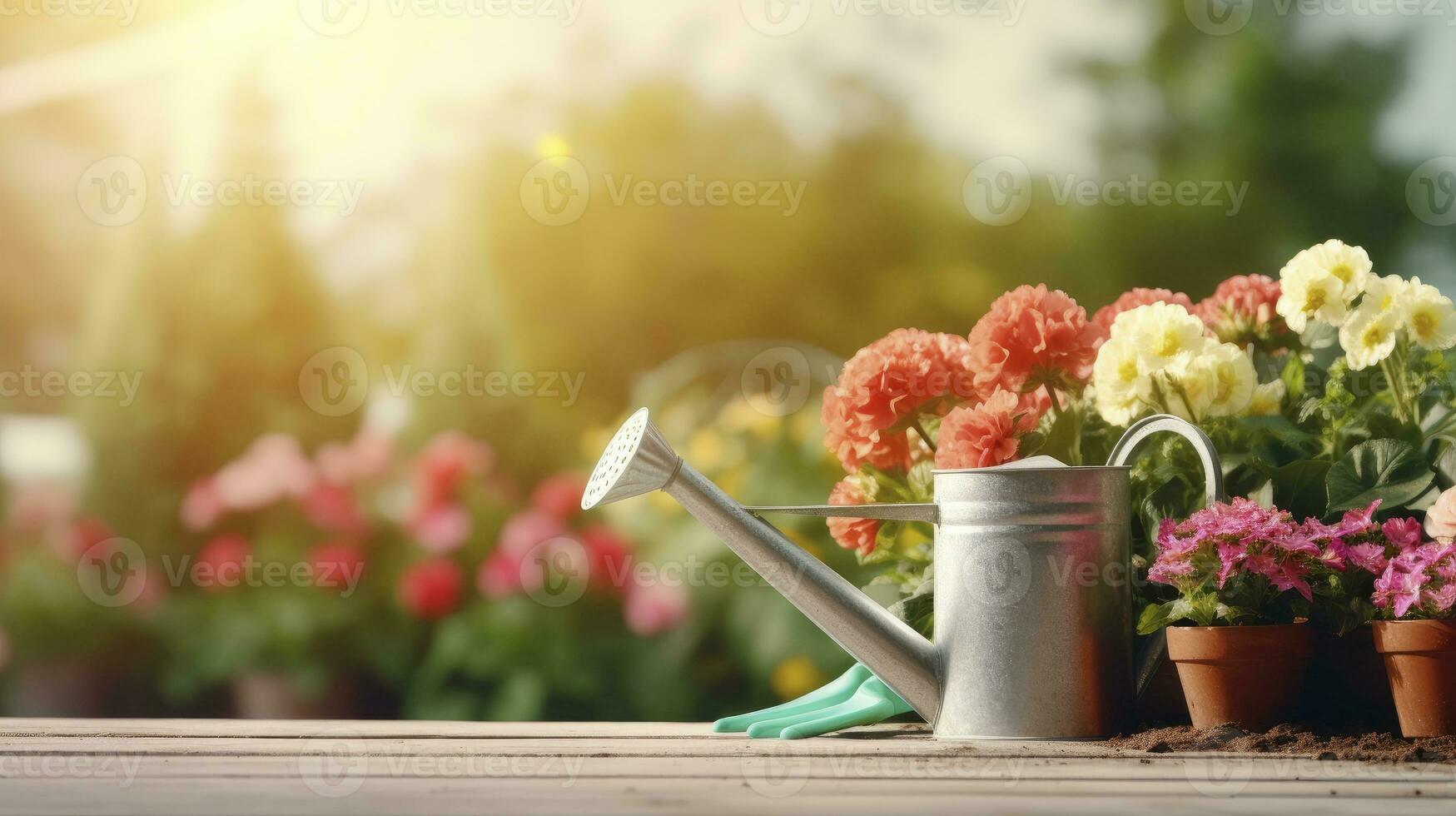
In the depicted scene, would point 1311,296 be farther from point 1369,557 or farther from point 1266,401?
point 1369,557

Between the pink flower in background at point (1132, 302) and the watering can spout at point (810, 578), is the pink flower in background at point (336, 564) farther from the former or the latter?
the pink flower in background at point (1132, 302)

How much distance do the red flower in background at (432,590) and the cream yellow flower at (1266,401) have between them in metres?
1.23

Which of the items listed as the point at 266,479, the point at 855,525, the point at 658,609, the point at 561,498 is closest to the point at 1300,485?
the point at 855,525

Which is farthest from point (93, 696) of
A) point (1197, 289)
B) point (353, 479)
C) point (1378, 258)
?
point (1378, 258)

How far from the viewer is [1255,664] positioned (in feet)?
3.16

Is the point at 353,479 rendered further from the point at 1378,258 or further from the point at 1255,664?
the point at 1378,258

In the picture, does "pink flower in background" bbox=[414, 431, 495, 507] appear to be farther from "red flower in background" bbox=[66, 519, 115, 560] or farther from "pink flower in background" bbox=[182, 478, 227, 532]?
"red flower in background" bbox=[66, 519, 115, 560]

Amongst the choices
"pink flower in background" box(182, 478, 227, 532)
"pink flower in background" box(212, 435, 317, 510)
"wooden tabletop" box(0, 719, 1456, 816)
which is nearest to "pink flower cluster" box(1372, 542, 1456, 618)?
"wooden tabletop" box(0, 719, 1456, 816)

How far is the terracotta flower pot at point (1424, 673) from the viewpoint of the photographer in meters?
0.92

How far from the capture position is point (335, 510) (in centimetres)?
205

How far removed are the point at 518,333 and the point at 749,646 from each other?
0.82 meters

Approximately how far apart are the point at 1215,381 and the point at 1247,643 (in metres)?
0.24

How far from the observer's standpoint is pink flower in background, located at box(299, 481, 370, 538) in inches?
→ 80.9

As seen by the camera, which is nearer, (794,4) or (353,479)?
(353,479)
